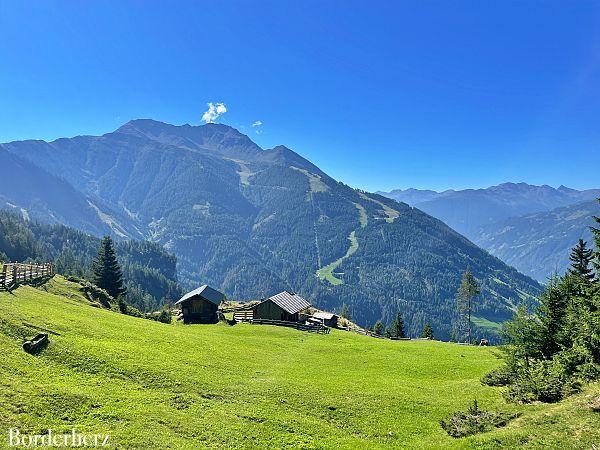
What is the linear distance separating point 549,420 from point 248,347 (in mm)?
32593

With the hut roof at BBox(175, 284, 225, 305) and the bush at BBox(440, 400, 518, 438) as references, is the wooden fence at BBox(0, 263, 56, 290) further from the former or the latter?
the bush at BBox(440, 400, 518, 438)

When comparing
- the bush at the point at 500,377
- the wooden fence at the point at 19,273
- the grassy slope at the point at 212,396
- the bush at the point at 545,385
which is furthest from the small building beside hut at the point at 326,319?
the bush at the point at 545,385

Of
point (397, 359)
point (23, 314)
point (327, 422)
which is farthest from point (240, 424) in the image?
point (397, 359)

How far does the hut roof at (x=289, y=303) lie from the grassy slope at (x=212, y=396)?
126 feet

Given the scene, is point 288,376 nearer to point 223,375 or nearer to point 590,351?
point 223,375

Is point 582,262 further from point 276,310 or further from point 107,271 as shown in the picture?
→ point 107,271

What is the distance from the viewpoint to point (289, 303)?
284 feet

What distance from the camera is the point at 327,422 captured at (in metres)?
26.3

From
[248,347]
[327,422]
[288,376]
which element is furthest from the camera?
[248,347]

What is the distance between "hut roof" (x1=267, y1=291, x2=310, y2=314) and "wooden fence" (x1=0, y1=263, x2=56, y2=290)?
41.2 m

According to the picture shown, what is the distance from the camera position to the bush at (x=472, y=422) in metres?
25.6

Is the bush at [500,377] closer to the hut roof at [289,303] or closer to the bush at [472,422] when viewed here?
the bush at [472,422]

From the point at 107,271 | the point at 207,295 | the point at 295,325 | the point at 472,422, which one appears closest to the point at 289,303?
the point at 295,325

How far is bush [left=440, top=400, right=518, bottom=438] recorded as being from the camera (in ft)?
84.0
